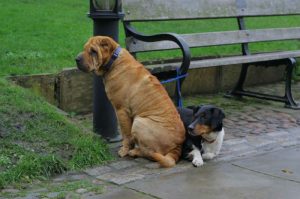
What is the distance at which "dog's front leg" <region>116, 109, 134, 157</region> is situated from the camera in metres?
5.69

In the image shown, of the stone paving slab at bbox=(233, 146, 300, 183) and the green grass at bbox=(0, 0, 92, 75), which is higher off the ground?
the green grass at bbox=(0, 0, 92, 75)

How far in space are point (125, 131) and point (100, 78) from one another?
2.25 feet

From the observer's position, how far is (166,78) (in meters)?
6.83

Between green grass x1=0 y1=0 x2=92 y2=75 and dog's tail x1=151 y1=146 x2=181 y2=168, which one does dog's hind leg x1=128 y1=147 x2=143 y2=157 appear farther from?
green grass x1=0 y1=0 x2=92 y2=75

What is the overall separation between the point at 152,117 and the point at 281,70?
4.86 meters

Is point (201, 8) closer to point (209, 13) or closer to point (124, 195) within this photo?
point (209, 13)

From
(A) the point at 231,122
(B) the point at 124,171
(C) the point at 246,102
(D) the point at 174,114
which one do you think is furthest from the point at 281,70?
(B) the point at 124,171

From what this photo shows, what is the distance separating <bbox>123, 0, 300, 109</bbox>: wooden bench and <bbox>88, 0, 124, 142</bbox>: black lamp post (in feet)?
2.18

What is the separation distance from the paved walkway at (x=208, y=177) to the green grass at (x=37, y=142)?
0.46 feet

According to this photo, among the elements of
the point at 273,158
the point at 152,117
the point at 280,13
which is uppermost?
the point at 280,13

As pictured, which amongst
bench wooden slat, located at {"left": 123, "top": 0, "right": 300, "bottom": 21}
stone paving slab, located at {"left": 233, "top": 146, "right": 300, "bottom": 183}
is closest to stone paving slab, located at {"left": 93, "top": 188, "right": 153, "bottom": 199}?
stone paving slab, located at {"left": 233, "top": 146, "right": 300, "bottom": 183}

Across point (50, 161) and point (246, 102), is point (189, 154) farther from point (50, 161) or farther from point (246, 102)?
point (246, 102)

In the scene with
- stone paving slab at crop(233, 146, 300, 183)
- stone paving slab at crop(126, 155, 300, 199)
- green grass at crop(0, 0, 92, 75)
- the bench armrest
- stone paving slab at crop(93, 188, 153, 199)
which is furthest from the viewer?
green grass at crop(0, 0, 92, 75)

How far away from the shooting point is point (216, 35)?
806cm
